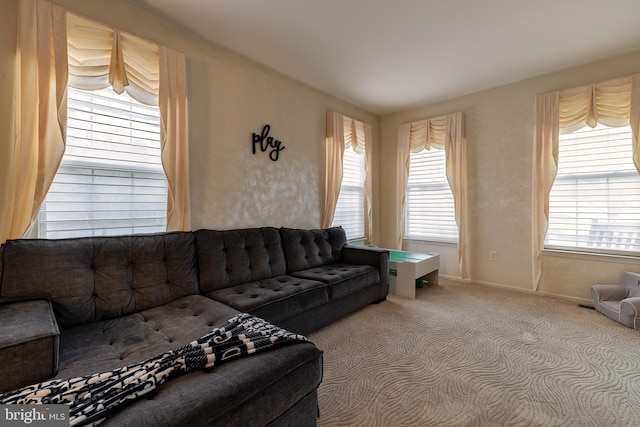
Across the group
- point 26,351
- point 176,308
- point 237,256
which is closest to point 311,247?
point 237,256

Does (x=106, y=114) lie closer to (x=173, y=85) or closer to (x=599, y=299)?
(x=173, y=85)

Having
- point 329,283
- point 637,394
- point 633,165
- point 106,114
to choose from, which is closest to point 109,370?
point 329,283

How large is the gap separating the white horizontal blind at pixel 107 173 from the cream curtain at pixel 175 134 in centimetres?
9

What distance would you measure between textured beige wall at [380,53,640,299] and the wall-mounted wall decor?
259 centimetres

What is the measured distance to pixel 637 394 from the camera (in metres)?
1.66

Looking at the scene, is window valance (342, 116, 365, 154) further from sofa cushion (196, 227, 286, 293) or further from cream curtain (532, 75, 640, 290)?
cream curtain (532, 75, 640, 290)

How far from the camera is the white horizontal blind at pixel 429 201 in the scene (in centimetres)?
421

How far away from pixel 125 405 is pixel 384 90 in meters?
4.02

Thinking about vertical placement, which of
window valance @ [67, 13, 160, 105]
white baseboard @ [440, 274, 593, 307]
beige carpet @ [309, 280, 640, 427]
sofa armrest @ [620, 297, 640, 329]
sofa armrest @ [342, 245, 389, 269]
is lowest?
beige carpet @ [309, 280, 640, 427]

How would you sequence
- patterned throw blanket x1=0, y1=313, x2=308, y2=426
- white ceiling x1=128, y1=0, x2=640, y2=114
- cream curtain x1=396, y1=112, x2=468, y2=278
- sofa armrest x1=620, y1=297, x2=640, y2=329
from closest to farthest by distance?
1. patterned throw blanket x1=0, y1=313, x2=308, y2=426
2. white ceiling x1=128, y1=0, x2=640, y2=114
3. sofa armrest x1=620, y1=297, x2=640, y2=329
4. cream curtain x1=396, y1=112, x2=468, y2=278

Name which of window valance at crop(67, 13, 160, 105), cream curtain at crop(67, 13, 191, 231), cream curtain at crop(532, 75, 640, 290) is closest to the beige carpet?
cream curtain at crop(532, 75, 640, 290)

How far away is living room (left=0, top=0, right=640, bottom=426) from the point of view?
2.54 m

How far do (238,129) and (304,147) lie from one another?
97cm

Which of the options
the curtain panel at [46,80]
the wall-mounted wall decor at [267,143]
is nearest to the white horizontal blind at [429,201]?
the wall-mounted wall decor at [267,143]
